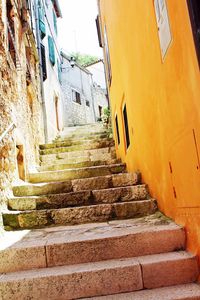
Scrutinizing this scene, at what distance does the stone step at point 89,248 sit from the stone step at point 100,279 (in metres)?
0.19

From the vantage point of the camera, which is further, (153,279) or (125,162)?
(125,162)

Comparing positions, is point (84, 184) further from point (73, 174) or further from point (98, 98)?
point (98, 98)

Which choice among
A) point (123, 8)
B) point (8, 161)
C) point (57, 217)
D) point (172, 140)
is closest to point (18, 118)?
point (8, 161)

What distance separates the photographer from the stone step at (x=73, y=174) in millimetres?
5199

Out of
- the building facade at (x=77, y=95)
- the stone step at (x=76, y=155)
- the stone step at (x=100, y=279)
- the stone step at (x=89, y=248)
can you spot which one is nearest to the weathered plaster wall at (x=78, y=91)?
the building facade at (x=77, y=95)

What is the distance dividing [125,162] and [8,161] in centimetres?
244

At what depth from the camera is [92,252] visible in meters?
2.77

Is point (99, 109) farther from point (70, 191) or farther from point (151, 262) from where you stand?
point (151, 262)

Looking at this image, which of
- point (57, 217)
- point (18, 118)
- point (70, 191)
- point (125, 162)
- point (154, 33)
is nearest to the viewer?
point (154, 33)

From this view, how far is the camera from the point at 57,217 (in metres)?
3.71

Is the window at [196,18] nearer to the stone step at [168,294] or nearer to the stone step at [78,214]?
the stone step at [168,294]

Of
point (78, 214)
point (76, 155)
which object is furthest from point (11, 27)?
point (78, 214)

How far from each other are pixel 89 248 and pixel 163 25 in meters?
2.30

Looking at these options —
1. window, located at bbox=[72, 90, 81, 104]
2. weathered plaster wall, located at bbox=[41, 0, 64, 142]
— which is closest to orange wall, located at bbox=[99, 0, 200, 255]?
weathered plaster wall, located at bbox=[41, 0, 64, 142]
